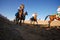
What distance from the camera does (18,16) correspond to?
14383 mm

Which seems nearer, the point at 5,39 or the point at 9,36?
the point at 5,39

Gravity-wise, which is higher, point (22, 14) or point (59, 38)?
point (22, 14)

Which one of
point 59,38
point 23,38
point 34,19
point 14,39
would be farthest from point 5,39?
point 34,19

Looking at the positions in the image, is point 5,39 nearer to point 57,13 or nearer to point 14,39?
point 14,39

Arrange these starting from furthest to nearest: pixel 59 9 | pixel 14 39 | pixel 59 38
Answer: pixel 59 9 → pixel 59 38 → pixel 14 39

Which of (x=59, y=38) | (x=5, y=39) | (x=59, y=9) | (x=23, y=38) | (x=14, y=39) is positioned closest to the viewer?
(x=5, y=39)

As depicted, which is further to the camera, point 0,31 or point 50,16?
point 50,16

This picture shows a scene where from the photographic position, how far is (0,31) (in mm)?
8523

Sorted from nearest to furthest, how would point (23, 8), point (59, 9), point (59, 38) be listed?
point (59, 38) < point (23, 8) < point (59, 9)

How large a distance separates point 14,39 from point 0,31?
3.27ft

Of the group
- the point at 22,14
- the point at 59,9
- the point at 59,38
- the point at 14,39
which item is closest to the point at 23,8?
the point at 22,14

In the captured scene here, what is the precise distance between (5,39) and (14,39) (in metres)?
0.65

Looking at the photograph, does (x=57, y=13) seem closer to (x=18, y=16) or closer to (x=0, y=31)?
(x=18, y=16)

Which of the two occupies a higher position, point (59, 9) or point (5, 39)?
point (59, 9)
